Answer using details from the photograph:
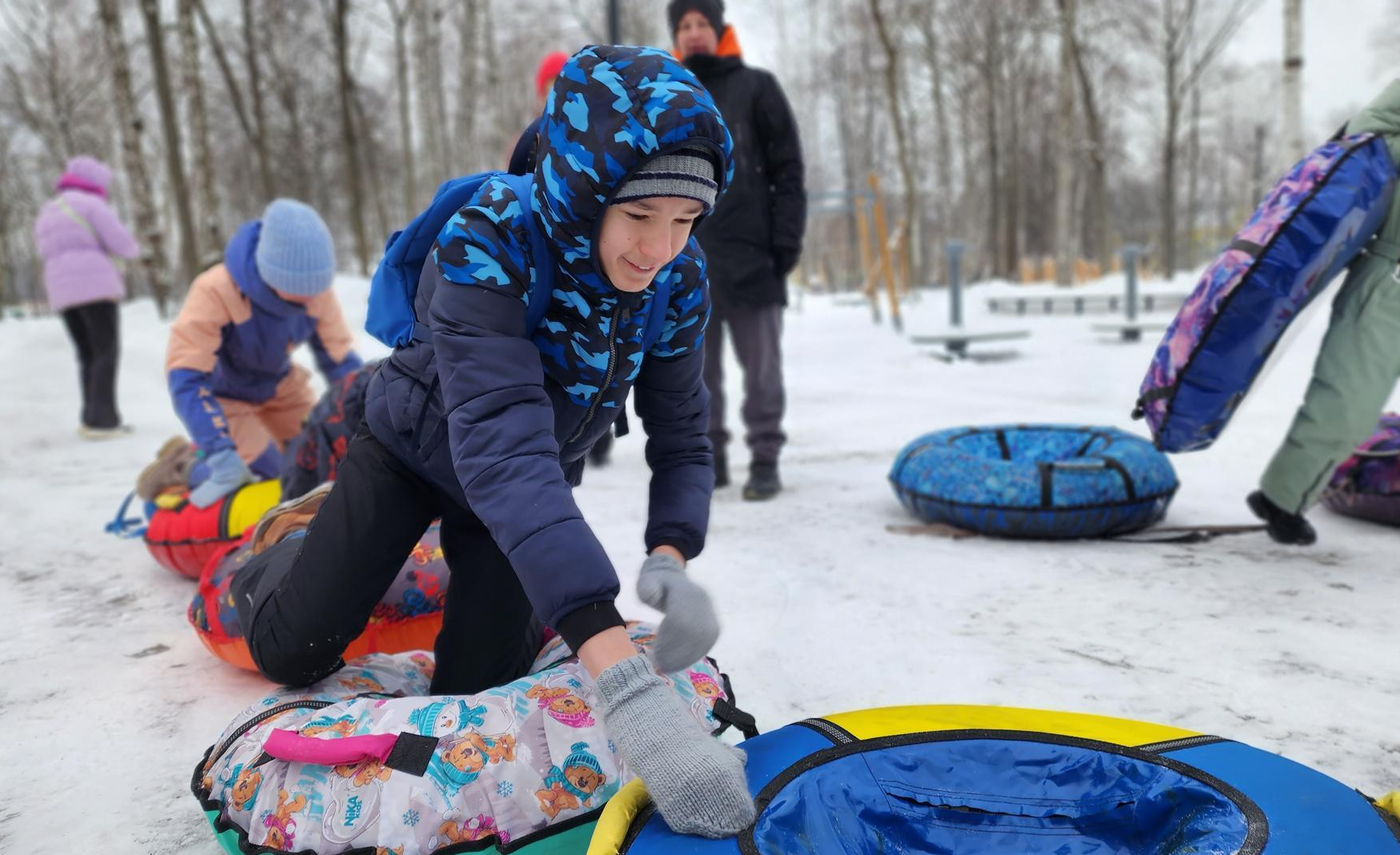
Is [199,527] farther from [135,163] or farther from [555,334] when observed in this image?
[135,163]

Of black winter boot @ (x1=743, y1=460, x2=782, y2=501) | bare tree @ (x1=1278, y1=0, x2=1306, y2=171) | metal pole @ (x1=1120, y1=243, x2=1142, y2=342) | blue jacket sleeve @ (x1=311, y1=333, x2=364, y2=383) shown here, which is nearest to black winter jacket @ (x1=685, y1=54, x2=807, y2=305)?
black winter boot @ (x1=743, y1=460, x2=782, y2=501)

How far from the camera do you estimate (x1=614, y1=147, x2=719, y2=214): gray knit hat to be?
129 cm

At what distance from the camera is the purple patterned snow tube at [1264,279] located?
241 cm

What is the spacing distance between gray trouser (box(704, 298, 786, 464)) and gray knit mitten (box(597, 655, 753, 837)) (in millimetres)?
2706

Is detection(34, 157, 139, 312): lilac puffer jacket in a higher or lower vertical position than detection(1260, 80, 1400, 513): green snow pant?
higher

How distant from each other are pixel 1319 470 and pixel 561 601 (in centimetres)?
236

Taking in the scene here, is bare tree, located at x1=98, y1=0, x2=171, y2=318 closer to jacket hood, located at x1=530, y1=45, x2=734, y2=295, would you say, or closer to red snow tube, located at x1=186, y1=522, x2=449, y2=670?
red snow tube, located at x1=186, y1=522, x2=449, y2=670

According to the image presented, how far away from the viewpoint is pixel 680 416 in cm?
169

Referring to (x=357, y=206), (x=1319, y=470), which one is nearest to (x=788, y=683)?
(x=1319, y=470)

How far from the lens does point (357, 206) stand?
14.4 metres

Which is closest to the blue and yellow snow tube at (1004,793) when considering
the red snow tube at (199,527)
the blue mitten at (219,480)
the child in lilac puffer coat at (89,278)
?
the red snow tube at (199,527)

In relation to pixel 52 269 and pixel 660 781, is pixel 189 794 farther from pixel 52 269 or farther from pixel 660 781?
pixel 52 269

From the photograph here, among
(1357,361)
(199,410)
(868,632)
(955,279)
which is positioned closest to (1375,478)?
(1357,361)

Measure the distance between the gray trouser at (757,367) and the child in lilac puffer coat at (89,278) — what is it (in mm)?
4588
